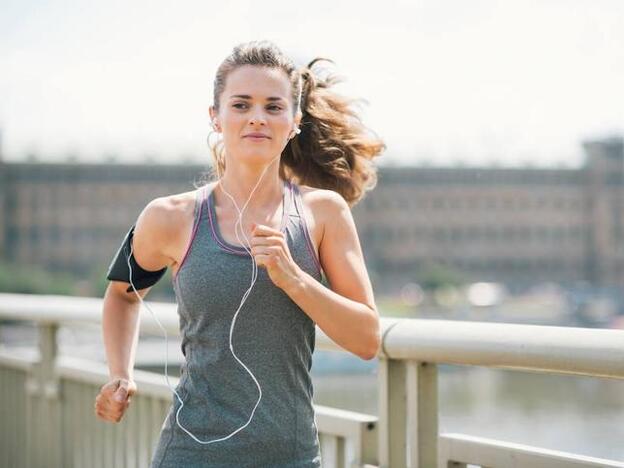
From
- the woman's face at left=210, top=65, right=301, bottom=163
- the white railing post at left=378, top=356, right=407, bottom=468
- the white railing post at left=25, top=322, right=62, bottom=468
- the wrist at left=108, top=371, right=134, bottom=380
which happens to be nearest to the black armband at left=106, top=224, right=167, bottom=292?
the wrist at left=108, top=371, right=134, bottom=380

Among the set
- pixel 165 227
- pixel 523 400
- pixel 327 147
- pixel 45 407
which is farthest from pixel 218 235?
pixel 523 400

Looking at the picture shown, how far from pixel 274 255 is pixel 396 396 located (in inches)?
24.7

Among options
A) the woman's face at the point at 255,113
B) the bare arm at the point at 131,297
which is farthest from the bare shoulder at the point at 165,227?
the woman's face at the point at 255,113

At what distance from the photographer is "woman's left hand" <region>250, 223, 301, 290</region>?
4.25ft

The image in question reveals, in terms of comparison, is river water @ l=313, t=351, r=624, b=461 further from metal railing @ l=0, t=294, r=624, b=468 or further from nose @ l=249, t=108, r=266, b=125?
nose @ l=249, t=108, r=266, b=125

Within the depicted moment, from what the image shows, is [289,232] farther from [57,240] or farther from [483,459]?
[57,240]

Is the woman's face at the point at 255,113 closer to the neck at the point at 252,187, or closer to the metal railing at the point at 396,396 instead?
the neck at the point at 252,187

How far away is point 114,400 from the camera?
1517mm

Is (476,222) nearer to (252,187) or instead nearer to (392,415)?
(392,415)

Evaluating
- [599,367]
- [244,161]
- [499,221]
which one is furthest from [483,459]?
[499,221]

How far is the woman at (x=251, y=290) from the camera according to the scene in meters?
1.41

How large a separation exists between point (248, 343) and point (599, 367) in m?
0.46

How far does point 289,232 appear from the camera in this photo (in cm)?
144

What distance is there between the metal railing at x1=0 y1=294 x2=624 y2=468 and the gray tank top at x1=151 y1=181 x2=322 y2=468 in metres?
0.32
